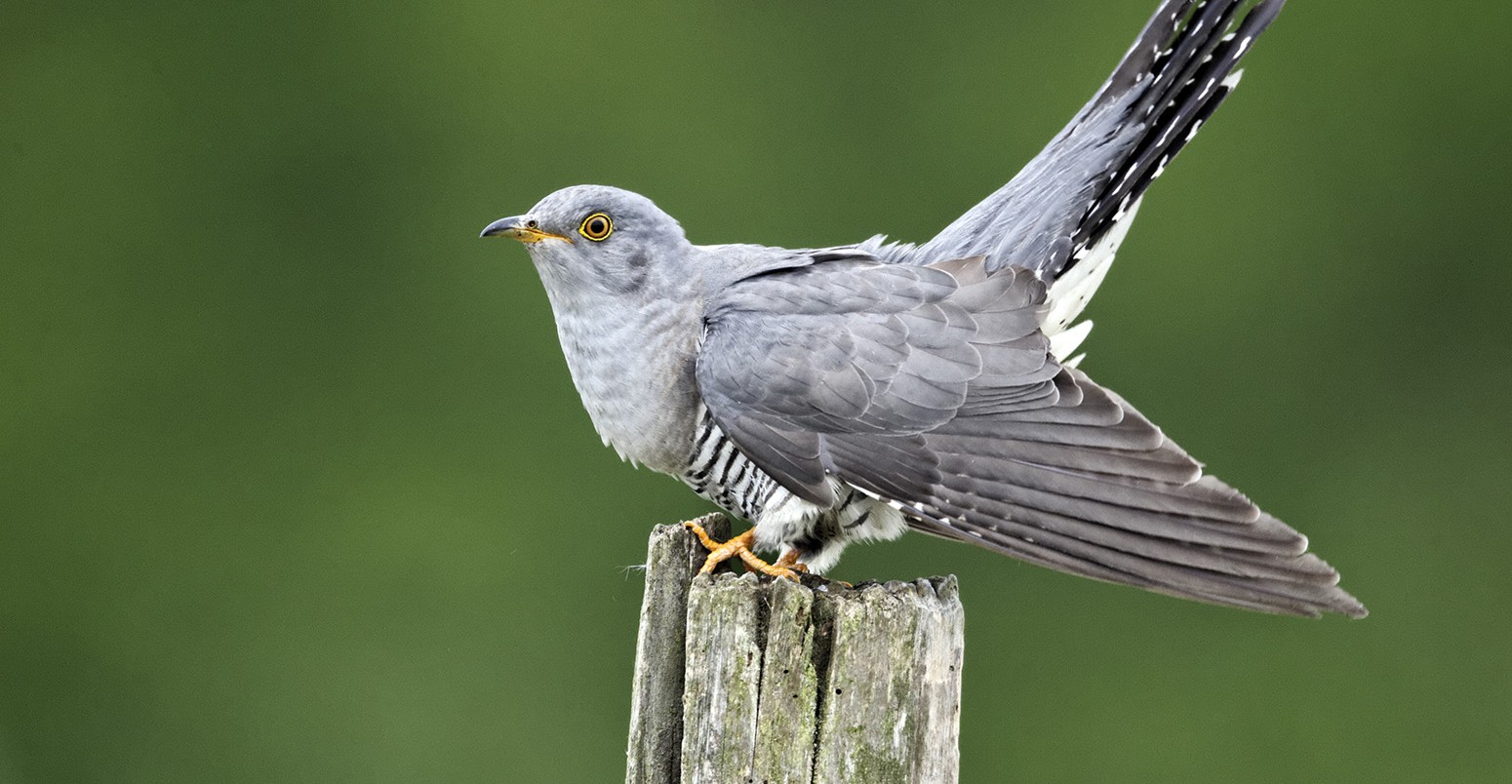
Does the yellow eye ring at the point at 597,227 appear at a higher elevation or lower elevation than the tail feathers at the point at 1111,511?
higher

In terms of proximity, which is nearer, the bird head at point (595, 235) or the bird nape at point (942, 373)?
the bird nape at point (942, 373)

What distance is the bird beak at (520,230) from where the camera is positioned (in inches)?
95.4

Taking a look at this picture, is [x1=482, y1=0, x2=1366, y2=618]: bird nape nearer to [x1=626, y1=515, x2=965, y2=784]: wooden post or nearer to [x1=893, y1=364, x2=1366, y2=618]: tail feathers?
[x1=893, y1=364, x2=1366, y2=618]: tail feathers

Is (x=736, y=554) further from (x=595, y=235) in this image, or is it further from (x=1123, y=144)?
(x=1123, y=144)

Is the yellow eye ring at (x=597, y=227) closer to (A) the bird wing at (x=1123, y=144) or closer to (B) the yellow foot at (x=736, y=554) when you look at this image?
(A) the bird wing at (x=1123, y=144)

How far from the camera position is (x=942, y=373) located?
223 cm

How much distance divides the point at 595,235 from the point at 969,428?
84 cm

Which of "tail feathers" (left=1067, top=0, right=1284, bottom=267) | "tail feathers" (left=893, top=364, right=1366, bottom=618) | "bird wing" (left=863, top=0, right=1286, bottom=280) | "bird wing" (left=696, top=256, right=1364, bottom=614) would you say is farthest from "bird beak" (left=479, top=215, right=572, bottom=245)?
"tail feathers" (left=1067, top=0, right=1284, bottom=267)

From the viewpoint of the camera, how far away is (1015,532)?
6.57 ft

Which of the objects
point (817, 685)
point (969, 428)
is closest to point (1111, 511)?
point (969, 428)

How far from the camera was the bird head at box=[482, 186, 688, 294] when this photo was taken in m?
2.45

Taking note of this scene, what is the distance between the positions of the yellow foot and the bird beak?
0.70m

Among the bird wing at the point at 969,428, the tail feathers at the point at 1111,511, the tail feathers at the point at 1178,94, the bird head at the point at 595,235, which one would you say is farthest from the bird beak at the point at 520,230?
the tail feathers at the point at 1178,94

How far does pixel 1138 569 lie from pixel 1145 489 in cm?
14
